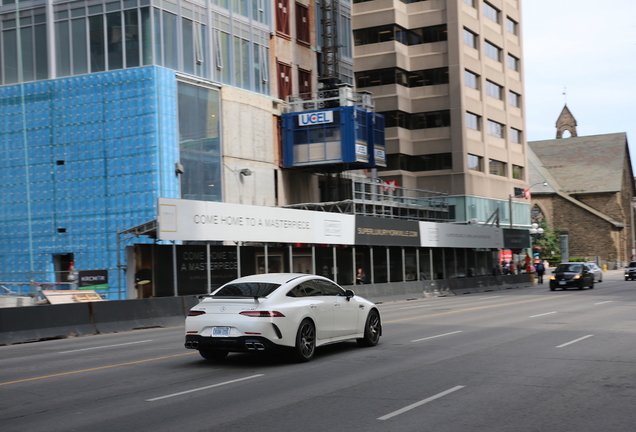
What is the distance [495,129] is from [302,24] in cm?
3355

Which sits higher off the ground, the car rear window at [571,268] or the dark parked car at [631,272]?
the car rear window at [571,268]

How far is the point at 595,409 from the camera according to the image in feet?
27.2

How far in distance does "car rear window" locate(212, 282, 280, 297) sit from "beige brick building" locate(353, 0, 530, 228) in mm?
56754

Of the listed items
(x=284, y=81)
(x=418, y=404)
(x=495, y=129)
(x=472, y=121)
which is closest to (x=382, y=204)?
(x=284, y=81)

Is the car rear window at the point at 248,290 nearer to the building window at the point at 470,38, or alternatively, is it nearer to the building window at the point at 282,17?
the building window at the point at 282,17

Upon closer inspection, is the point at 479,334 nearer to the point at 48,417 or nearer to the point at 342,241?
the point at 48,417

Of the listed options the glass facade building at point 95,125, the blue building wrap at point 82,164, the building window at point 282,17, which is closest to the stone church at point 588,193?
the building window at point 282,17

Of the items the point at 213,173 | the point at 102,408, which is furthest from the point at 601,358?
the point at 213,173

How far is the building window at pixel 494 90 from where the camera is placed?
74.0 meters

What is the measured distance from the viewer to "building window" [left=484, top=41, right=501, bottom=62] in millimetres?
74100

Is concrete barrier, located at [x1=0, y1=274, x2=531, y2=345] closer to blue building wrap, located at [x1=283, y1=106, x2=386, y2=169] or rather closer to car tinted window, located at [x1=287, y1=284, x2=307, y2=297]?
car tinted window, located at [x1=287, y1=284, x2=307, y2=297]

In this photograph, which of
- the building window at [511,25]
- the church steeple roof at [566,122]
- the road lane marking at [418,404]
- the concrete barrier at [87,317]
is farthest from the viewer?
the church steeple roof at [566,122]

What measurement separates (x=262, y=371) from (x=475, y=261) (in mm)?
45875

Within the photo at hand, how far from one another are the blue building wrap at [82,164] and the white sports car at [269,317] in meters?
22.6
